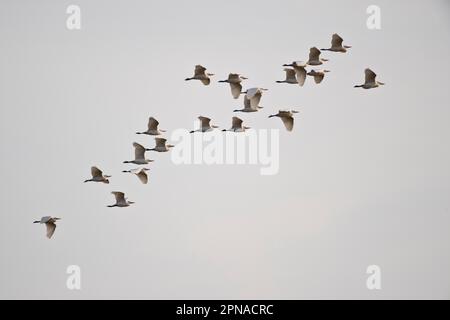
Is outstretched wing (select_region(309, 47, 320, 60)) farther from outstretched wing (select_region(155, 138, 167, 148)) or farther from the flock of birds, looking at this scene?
outstretched wing (select_region(155, 138, 167, 148))

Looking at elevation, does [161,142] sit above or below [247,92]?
below

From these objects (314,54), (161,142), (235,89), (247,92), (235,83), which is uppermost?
(314,54)

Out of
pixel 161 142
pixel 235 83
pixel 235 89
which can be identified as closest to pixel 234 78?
pixel 235 83

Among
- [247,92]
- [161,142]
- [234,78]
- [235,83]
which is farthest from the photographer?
[161,142]

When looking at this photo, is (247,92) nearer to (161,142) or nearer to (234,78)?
(234,78)

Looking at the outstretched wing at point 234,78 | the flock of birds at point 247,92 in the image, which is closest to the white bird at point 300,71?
the flock of birds at point 247,92

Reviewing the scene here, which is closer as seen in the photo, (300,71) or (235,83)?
(300,71)

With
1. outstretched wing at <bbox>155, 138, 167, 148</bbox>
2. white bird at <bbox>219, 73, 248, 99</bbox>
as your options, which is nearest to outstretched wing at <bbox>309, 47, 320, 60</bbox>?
white bird at <bbox>219, 73, 248, 99</bbox>

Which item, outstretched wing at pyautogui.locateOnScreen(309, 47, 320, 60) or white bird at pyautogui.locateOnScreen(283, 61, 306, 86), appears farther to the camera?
outstretched wing at pyautogui.locateOnScreen(309, 47, 320, 60)

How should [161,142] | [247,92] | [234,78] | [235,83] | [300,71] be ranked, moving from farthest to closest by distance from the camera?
[161,142] → [235,83] → [234,78] → [300,71] → [247,92]
